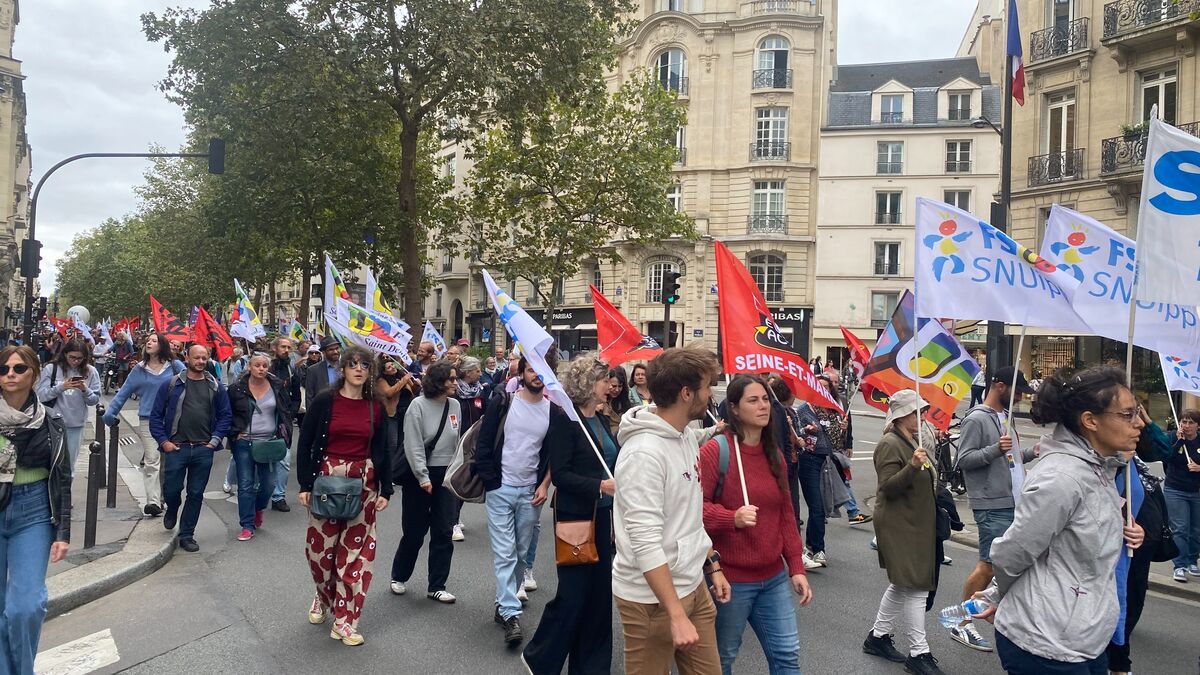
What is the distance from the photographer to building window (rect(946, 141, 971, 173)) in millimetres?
38062

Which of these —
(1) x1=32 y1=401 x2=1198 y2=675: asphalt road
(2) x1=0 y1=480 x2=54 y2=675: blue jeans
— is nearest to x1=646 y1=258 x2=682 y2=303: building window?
(1) x1=32 y1=401 x2=1198 y2=675: asphalt road

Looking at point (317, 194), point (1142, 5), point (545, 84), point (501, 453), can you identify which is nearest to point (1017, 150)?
point (1142, 5)

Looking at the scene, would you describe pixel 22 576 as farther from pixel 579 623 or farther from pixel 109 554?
pixel 109 554

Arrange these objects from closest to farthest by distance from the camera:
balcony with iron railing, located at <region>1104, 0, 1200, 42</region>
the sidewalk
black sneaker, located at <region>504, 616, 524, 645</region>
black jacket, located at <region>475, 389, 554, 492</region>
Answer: black sneaker, located at <region>504, 616, 524, 645</region>, black jacket, located at <region>475, 389, 554, 492</region>, the sidewalk, balcony with iron railing, located at <region>1104, 0, 1200, 42</region>

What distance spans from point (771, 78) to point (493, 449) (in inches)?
1494

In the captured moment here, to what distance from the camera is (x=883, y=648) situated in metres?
4.94

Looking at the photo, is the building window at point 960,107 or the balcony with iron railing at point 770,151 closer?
the building window at point 960,107

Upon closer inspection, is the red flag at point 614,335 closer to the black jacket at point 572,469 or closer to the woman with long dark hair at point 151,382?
the woman with long dark hair at point 151,382

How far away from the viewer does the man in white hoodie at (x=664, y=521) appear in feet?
9.88

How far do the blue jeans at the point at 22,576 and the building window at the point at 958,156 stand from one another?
131 feet

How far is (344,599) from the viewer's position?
202 inches

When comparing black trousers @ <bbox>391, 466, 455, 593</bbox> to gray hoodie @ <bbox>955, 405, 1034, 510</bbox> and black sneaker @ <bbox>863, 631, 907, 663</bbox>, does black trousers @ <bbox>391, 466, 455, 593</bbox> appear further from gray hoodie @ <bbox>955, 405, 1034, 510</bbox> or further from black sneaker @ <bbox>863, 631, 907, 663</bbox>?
gray hoodie @ <bbox>955, 405, 1034, 510</bbox>

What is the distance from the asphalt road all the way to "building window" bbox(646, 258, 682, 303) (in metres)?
34.4

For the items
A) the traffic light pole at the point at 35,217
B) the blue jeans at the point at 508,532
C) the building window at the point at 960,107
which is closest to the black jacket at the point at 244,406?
the blue jeans at the point at 508,532
